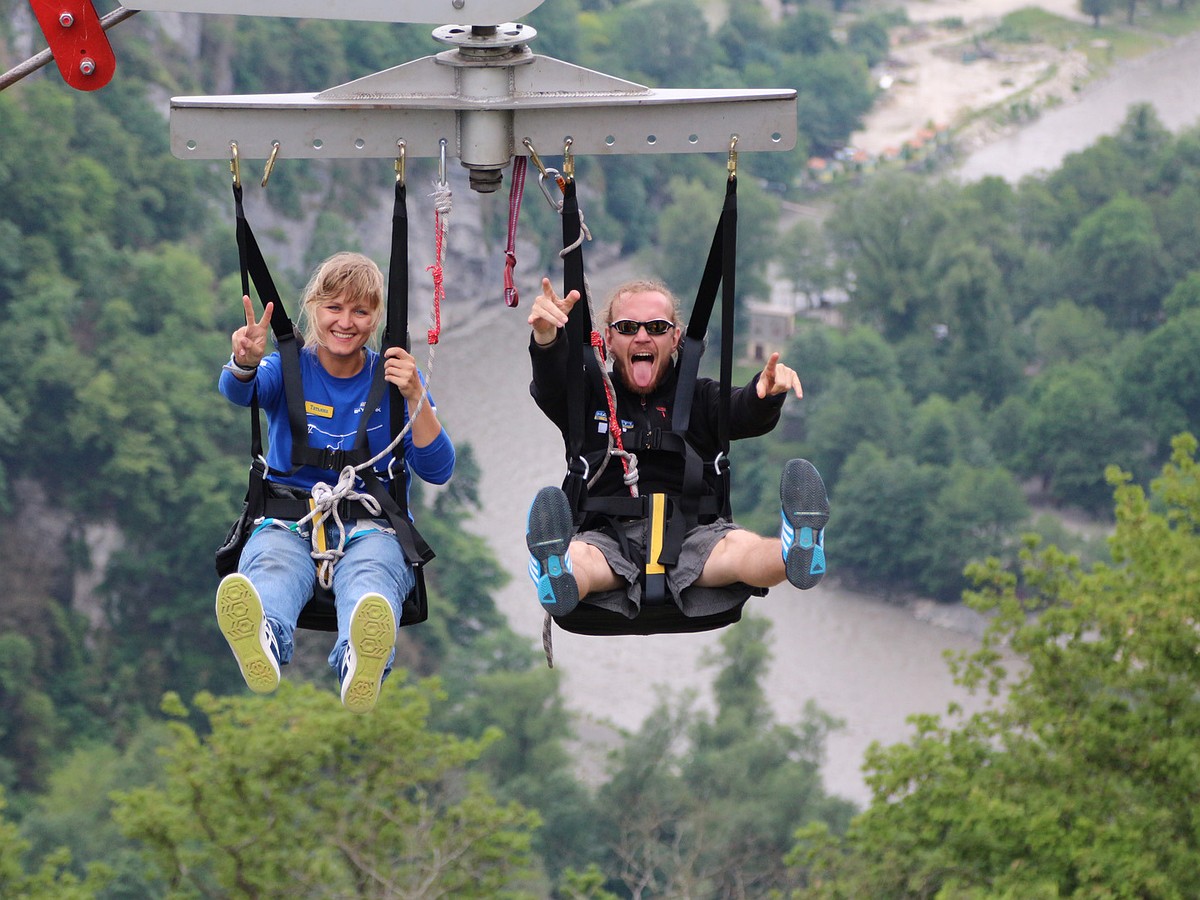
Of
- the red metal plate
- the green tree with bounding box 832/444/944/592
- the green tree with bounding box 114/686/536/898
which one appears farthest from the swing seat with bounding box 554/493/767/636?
the green tree with bounding box 832/444/944/592

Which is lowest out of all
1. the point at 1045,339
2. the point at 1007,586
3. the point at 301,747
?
the point at 1045,339

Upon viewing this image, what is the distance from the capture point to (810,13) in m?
88.9

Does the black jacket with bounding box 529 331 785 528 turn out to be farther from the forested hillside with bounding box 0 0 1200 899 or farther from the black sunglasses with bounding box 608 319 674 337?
the forested hillside with bounding box 0 0 1200 899

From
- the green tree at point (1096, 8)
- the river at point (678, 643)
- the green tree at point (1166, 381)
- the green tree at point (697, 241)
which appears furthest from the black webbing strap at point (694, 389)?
the green tree at point (1096, 8)

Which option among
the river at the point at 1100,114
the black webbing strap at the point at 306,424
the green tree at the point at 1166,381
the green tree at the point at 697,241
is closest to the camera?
the black webbing strap at the point at 306,424

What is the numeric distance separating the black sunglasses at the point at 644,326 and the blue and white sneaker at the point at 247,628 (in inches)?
65.8

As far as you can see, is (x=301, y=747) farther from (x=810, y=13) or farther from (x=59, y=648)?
(x=810, y=13)

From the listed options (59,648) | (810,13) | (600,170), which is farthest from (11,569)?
(810,13)

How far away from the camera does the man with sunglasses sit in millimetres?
7180

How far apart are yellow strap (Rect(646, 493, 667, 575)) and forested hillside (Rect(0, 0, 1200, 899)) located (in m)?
9.58

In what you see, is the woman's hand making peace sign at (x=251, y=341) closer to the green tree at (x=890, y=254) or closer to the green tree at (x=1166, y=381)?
the green tree at (x=1166, y=381)

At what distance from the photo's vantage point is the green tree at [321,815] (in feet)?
66.8

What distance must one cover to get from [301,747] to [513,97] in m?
14.3

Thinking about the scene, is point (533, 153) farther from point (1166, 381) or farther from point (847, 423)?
point (1166, 381)
